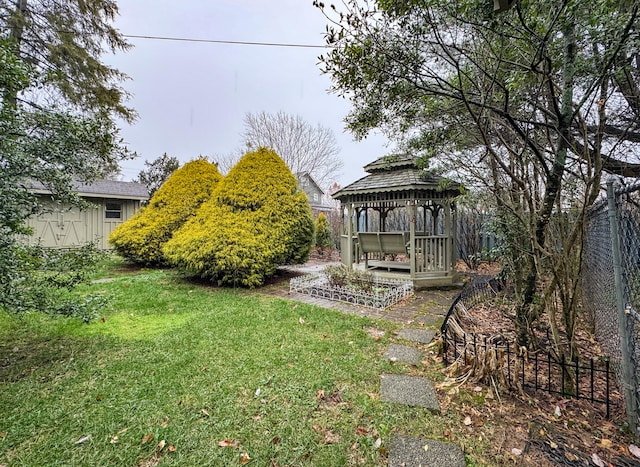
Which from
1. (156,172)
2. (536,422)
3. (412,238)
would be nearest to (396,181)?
(412,238)

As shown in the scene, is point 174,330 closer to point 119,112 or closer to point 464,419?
point 464,419

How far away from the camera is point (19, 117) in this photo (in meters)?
2.79

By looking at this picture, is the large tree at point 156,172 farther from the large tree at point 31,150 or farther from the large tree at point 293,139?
the large tree at point 31,150

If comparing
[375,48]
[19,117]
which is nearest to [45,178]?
[19,117]

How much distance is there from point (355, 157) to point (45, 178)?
25.7 metres

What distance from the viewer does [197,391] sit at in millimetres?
2707

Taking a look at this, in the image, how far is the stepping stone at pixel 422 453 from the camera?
1.88 m

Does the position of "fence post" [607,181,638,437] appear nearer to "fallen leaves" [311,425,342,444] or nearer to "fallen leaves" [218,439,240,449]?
"fallen leaves" [311,425,342,444]

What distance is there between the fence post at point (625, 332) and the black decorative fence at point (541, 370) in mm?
125

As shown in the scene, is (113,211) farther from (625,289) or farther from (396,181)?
(625,289)

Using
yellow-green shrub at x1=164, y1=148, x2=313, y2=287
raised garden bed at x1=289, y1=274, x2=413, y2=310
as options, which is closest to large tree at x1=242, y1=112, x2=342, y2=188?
yellow-green shrub at x1=164, y1=148, x2=313, y2=287

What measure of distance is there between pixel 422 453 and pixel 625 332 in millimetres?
1686

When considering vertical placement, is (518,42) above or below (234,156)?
below

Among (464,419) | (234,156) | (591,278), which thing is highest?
(234,156)
